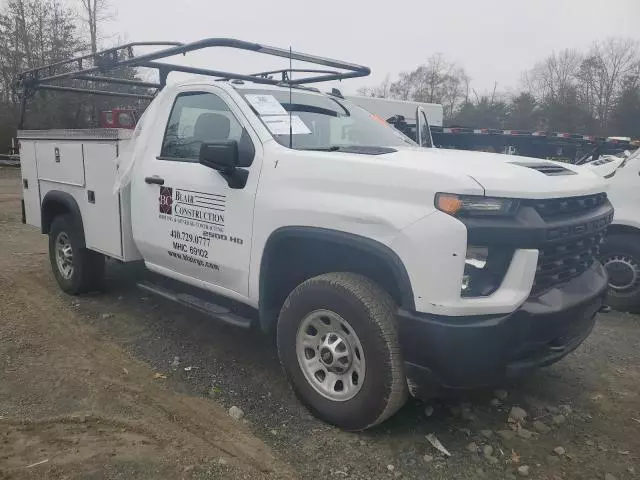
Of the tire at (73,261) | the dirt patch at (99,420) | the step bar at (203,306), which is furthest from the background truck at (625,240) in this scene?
the tire at (73,261)

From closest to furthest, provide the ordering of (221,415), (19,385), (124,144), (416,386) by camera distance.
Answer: (416,386)
(221,415)
(19,385)
(124,144)

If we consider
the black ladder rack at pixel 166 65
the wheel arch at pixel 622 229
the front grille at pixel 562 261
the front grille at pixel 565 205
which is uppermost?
the black ladder rack at pixel 166 65

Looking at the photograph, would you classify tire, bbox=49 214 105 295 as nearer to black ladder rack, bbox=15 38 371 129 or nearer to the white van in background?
black ladder rack, bbox=15 38 371 129

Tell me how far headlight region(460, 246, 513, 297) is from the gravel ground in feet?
2.65

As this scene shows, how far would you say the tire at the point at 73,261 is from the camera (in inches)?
211

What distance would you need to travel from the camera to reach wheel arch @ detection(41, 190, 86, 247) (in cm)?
→ 522

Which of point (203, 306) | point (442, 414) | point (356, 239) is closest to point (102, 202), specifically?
point (203, 306)

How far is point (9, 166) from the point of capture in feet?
74.6

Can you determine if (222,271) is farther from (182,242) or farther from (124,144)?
(124,144)

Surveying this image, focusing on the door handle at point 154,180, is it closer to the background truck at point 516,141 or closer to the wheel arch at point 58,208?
the wheel arch at point 58,208

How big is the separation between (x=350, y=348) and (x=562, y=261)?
124cm

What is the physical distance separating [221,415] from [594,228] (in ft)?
8.11

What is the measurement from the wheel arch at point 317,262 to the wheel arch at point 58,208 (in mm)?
2671

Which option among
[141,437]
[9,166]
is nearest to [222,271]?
[141,437]
